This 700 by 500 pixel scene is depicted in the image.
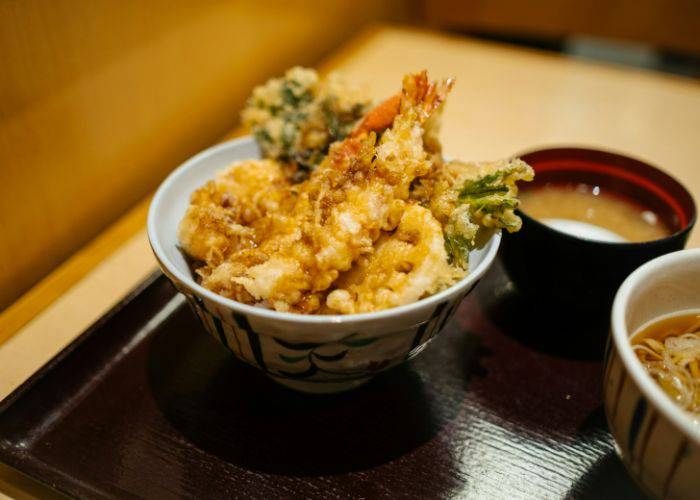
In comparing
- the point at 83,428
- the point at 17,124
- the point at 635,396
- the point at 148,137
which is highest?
the point at 17,124

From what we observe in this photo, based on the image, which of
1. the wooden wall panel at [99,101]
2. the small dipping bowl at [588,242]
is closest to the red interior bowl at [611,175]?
the small dipping bowl at [588,242]

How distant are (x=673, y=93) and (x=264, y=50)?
175 cm

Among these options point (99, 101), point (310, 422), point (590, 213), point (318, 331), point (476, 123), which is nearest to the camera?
point (318, 331)

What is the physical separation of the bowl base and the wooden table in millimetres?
473

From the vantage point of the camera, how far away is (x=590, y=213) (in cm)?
150

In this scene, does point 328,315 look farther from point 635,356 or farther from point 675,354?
point 675,354

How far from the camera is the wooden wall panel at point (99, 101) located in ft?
4.83

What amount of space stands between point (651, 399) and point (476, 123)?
65.8 inches

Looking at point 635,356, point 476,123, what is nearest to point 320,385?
point 635,356

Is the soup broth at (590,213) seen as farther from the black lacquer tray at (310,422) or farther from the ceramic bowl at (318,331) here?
the ceramic bowl at (318,331)

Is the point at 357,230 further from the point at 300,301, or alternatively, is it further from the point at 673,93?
the point at 673,93

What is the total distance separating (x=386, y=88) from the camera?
259 cm

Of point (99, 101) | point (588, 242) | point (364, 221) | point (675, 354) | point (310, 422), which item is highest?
point (99, 101)

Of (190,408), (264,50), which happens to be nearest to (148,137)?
(264,50)
